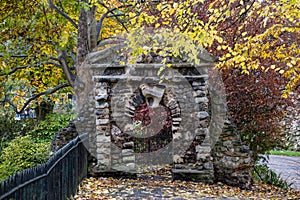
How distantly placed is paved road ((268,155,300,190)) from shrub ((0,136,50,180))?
7.83 meters

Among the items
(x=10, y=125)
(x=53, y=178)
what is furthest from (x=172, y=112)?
(x=10, y=125)

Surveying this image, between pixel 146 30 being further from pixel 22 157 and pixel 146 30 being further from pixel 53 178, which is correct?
pixel 53 178

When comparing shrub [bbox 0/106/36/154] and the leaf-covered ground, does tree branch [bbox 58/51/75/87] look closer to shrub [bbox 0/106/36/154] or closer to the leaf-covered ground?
the leaf-covered ground

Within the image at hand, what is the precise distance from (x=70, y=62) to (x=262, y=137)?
7268 mm

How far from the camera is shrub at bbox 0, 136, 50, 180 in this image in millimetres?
5598

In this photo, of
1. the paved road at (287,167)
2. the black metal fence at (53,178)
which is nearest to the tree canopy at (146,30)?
the black metal fence at (53,178)

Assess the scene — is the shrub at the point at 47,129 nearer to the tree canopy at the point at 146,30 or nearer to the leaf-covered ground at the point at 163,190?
the tree canopy at the point at 146,30

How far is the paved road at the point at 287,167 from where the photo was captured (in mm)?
11266

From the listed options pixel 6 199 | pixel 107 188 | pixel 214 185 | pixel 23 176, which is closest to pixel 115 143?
pixel 107 188

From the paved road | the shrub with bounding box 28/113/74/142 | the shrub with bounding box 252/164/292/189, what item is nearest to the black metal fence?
the shrub with bounding box 252/164/292/189

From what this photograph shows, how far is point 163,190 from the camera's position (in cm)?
Answer: 728

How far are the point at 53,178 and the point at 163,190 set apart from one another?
317cm

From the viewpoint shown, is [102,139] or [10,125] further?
[10,125]

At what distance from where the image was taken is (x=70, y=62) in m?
12.4
